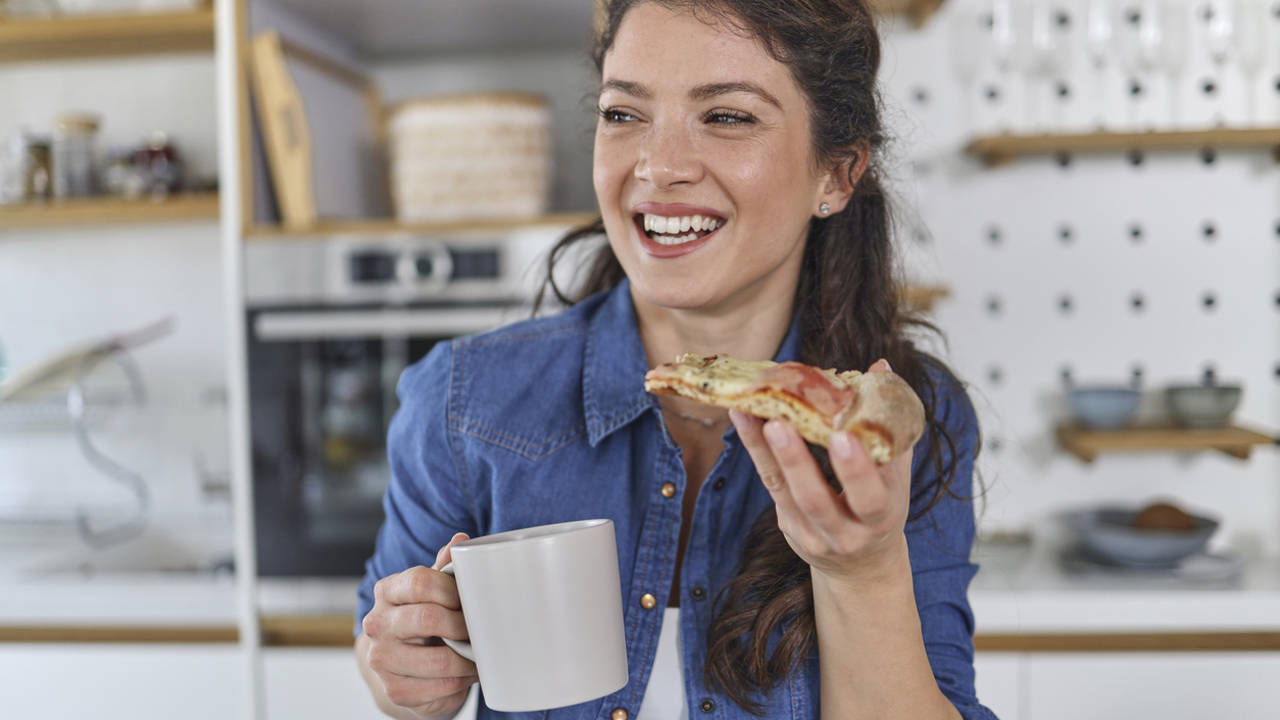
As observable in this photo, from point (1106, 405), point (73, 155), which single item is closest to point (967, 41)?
point (1106, 405)

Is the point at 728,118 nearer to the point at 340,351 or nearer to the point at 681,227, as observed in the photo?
the point at 681,227

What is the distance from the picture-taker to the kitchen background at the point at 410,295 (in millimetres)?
1830

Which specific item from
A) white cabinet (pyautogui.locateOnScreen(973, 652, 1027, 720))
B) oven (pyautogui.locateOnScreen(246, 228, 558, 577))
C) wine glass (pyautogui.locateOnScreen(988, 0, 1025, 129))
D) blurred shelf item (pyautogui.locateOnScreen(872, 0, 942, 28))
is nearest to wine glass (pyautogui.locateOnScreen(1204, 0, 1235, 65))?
wine glass (pyautogui.locateOnScreen(988, 0, 1025, 129))

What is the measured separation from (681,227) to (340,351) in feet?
3.74

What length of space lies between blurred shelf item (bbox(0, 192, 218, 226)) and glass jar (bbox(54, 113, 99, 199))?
0.11 feet

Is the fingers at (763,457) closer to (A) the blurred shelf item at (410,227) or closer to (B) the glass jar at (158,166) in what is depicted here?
(A) the blurred shelf item at (410,227)

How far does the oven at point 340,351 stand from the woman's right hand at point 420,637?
3.41ft

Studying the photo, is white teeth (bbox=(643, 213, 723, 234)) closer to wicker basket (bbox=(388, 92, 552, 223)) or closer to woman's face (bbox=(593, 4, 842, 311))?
woman's face (bbox=(593, 4, 842, 311))

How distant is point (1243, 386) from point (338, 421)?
1789mm

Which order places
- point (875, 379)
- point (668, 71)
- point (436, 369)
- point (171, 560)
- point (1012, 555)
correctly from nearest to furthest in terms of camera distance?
point (875, 379) < point (668, 71) < point (436, 369) < point (1012, 555) < point (171, 560)

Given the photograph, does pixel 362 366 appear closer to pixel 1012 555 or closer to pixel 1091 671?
pixel 1012 555

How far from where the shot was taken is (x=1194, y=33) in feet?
6.79

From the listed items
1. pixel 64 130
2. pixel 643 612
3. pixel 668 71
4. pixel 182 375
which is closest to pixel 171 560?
pixel 182 375

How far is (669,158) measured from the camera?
2.98 ft
